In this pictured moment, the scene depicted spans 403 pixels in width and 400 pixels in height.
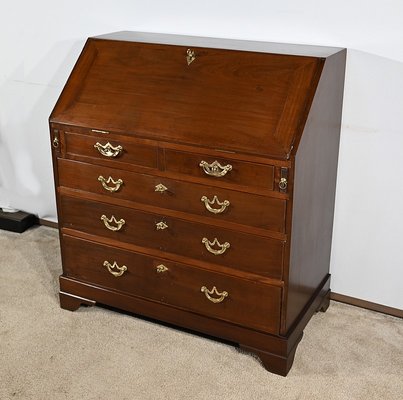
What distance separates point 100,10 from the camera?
2.71m

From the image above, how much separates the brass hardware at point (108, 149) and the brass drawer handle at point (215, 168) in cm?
30

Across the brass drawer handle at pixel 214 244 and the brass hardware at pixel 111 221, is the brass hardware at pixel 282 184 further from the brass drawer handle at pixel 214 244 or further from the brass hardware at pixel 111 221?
the brass hardware at pixel 111 221

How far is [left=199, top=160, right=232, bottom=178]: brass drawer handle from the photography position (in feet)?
6.73

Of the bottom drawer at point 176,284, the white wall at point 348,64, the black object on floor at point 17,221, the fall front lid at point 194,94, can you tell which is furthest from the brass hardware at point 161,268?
the black object on floor at point 17,221

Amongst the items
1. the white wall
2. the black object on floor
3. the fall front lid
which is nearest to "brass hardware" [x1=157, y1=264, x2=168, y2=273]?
the fall front lid

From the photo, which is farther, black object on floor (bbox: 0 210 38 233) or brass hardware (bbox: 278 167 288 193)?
black object on floor (bbox: 0 210 38 233)

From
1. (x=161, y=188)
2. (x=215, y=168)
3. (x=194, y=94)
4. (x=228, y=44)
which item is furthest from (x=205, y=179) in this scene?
(x=228, y=44)

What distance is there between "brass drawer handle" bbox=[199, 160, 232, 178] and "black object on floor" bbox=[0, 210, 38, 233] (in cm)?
140

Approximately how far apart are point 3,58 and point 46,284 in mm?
1043

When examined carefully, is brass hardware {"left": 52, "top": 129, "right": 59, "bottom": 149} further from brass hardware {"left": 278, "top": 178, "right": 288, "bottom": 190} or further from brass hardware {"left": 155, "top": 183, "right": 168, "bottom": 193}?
brass hardware {"left": 278, "top": 178, "right": 288, "bottom": 190}

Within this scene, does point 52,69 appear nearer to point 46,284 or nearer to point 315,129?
point 46,284

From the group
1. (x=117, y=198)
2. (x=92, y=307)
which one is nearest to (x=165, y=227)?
(x=117, y=198)

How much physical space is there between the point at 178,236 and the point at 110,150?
363mm

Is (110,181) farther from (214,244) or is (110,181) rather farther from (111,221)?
(214,244)
